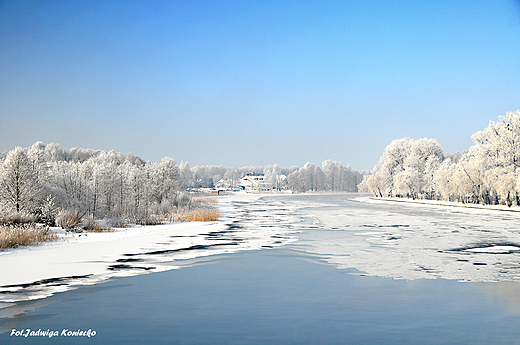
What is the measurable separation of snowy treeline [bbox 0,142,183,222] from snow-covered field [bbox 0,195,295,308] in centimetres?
722

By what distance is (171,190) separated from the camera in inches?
1777

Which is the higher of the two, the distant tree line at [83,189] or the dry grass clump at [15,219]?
the distant tree line at [83,189]

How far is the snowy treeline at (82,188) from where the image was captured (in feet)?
87.3

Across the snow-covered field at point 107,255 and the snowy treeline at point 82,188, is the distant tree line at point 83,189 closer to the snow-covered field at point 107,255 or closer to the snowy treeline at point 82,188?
the snowy treeline at point 82,188

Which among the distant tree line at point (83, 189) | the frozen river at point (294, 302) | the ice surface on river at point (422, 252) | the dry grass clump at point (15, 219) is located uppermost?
the distant tree line at point (83, 189)

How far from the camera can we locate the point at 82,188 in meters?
35.8

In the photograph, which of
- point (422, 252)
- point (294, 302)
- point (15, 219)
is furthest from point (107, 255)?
point (422, 252)

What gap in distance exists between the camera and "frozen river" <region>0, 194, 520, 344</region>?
718 cm

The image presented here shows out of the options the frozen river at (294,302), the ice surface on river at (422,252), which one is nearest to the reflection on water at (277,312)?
the frozen river at (294,302)

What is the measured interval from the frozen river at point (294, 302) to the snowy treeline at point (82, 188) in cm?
1508

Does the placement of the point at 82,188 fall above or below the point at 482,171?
below

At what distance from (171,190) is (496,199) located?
192 feet

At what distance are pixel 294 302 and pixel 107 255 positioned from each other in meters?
9.13

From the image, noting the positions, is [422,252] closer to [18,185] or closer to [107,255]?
[107,255]
